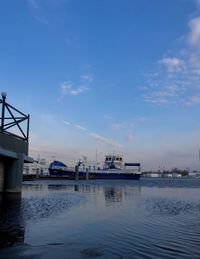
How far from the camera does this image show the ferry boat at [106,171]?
166 m

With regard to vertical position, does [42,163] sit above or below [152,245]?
above

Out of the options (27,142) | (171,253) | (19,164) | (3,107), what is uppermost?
(3,107)

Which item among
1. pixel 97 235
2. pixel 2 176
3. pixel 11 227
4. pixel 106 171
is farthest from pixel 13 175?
pixel 106 171

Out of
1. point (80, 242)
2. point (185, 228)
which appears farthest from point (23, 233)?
point (185, 228)

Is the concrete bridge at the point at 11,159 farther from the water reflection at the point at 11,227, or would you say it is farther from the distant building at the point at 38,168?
the distant building at the point at 38,168

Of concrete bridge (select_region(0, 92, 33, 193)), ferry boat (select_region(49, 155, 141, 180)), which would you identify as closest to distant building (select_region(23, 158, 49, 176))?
ferry boat (select_region(49, 155, 141, 180))

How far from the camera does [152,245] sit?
543 inches

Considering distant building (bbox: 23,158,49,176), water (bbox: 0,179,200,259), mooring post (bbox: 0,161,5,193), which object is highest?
distant building (bbox: 23,158,49,176)

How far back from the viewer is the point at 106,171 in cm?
16925

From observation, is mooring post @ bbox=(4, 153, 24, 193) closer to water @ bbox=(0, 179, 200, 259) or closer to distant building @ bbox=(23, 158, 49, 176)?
water @ bbox=(0, 179, 200, 259)

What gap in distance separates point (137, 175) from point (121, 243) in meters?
160

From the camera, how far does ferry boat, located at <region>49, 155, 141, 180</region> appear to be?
165625mm

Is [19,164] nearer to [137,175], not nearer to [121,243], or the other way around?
[121,243]

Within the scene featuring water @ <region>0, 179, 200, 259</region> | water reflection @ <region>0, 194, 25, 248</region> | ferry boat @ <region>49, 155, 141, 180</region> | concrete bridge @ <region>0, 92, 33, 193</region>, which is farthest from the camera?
ferry boat @ <region>49, 155, 141, 180</region>
